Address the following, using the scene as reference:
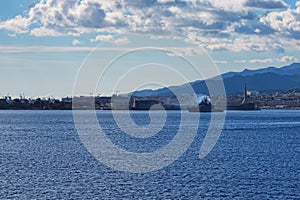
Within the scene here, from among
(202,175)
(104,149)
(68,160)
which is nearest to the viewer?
(202,175)

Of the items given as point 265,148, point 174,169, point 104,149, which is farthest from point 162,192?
point 265,148

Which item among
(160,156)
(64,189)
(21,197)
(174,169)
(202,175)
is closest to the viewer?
(21,197)

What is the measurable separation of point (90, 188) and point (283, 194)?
44.0 ft

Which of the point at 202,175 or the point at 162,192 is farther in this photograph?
the point at 202,175

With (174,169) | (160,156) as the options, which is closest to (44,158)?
(160,156)

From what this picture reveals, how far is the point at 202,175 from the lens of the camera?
57.2 metres

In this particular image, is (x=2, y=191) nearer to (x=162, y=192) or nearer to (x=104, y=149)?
(x=162, y=192)

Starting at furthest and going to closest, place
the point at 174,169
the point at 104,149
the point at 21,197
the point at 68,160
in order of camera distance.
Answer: the point at 104,149, the point at 68,160, the point at 174,169, the point at 21,197

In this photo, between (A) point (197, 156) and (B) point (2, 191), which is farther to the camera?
(A) point (197, 156)

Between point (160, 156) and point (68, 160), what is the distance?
10.8 m

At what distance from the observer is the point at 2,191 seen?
157 feet

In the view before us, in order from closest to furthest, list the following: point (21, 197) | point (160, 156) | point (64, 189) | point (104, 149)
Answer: point (21, 197), point (64, 189), point (160, 156), point (104, 149)

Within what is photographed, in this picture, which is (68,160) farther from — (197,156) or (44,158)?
(197,156)

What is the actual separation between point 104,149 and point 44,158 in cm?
1357
